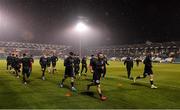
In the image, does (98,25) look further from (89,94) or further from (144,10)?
(89,94)

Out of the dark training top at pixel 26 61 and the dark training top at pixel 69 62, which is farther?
the dark training top at pixel 26 61

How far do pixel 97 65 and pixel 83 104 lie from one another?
8.77ft

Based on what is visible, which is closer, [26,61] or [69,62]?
[69,62]

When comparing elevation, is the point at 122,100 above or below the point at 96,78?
below

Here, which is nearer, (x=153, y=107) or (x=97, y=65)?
(x=153, y=107)

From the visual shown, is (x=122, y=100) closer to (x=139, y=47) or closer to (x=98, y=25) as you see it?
(x=139, y=47)

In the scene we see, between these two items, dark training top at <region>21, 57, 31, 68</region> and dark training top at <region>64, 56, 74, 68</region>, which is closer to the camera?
dark training top at <region>64, 56, 74, 68</region>

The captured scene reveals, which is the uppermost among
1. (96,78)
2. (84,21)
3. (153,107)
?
(84,21)

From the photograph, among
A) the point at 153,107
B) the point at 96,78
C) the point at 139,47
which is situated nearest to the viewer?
the point at 153,107

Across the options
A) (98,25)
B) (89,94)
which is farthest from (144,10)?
(89,94)

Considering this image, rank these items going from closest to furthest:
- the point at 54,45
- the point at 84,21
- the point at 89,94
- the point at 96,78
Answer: the point at 96,78 < the point at 89,94 < the point at 84,21 < the point at 54,45

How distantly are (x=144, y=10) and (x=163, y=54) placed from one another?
13.2m

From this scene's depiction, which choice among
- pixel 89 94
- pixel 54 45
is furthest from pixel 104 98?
pixel 54 45

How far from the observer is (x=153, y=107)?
13.2 meters
